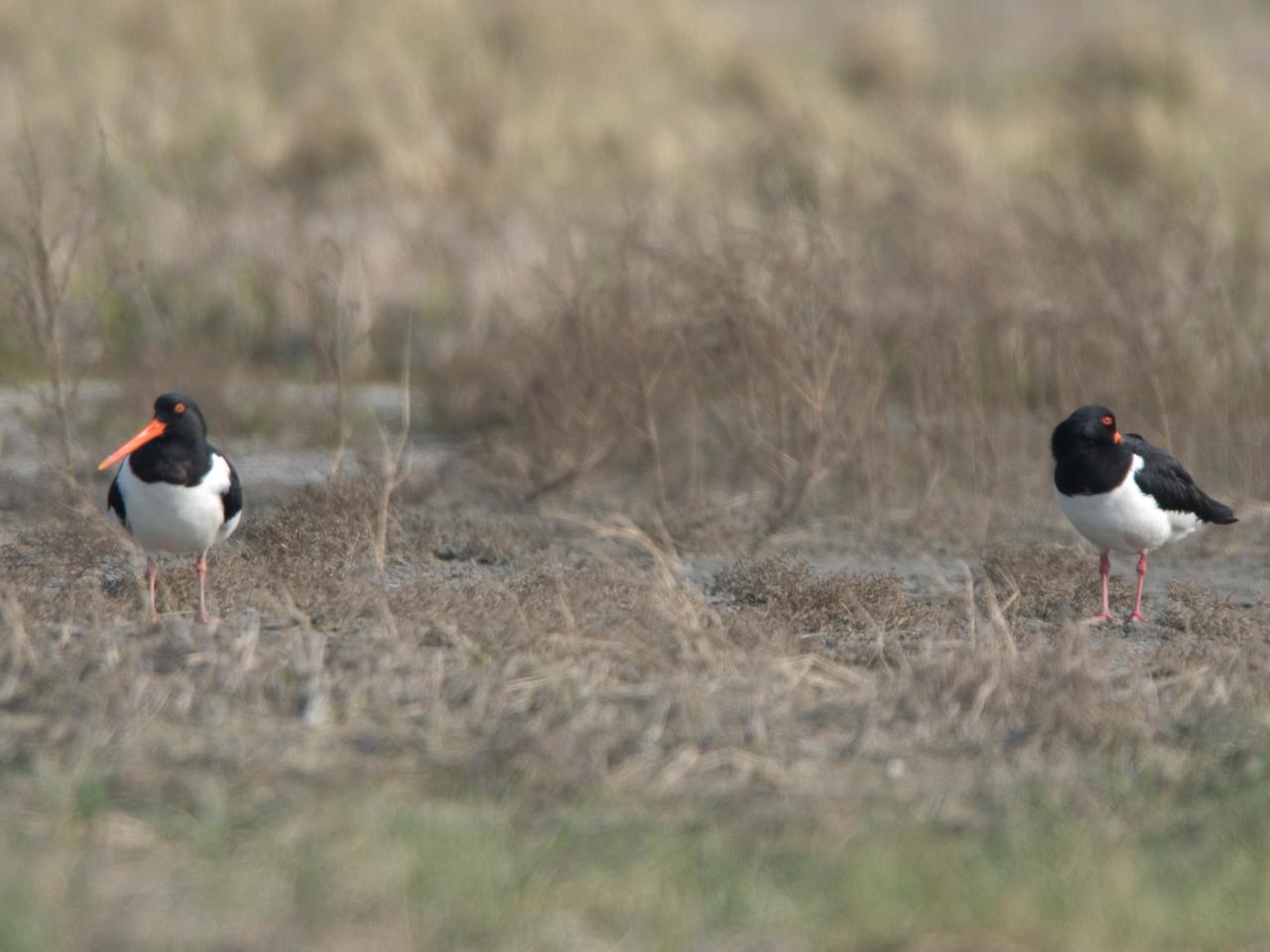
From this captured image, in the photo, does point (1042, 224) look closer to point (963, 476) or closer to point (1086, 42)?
point (963, 476)

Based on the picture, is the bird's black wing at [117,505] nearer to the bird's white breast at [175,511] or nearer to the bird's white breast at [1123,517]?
the bird's white breast at [175,511]

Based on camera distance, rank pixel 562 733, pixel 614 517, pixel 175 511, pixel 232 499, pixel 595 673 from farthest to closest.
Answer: pixel 232 499, pixel 614 517, pixel 175 511, pixel 595 673, pixel 562 733

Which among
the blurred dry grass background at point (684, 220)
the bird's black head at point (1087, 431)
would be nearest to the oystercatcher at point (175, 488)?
the blurred dry grass background at point (684, 220)

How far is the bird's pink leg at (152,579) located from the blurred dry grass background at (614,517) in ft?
0.34

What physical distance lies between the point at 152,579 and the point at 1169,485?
4.31 m

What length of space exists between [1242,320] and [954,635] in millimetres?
7340

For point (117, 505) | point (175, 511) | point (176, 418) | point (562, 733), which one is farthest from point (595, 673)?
point (117, 505)

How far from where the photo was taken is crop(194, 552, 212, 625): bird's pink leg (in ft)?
23.9

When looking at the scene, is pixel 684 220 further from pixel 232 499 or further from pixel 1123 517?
pixel 232 499

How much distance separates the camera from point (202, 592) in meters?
7.44

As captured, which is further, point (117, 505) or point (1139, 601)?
point (1139, 601)

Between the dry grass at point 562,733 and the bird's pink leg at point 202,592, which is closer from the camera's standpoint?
the dry grass at point 562,733

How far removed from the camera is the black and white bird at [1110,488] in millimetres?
7961

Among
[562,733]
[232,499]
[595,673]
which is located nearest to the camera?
[562,733]
